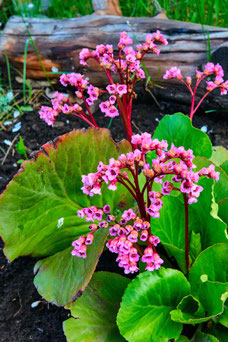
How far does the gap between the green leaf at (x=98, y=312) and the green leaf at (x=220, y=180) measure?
471mm

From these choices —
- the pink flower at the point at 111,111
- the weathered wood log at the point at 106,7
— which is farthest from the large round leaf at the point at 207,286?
the weathered wood log at the point at 106,7

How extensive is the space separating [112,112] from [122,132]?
Answer: 107 centimetres

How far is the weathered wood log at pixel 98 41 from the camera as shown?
232 cm

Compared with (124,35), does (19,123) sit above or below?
below

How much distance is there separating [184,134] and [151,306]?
68 cm

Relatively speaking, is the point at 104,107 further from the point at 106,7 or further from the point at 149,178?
the point at 106,7

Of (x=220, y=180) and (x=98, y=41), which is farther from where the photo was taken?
(x=98, y=41)

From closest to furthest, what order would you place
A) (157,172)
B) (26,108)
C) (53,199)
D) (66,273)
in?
1. (157,172)
2. (66,273)
3. (53,199)
4. (26,108)

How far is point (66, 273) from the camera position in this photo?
4.67 ft

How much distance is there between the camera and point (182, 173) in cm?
101

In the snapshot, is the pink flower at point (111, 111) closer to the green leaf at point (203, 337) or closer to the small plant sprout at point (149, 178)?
the small plant sprout at point (149, 178)

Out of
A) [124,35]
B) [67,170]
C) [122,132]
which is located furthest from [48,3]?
[67,170]

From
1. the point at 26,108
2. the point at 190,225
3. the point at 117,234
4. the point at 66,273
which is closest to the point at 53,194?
the point at 66,273

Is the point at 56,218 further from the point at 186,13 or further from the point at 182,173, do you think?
the point at 186,13
